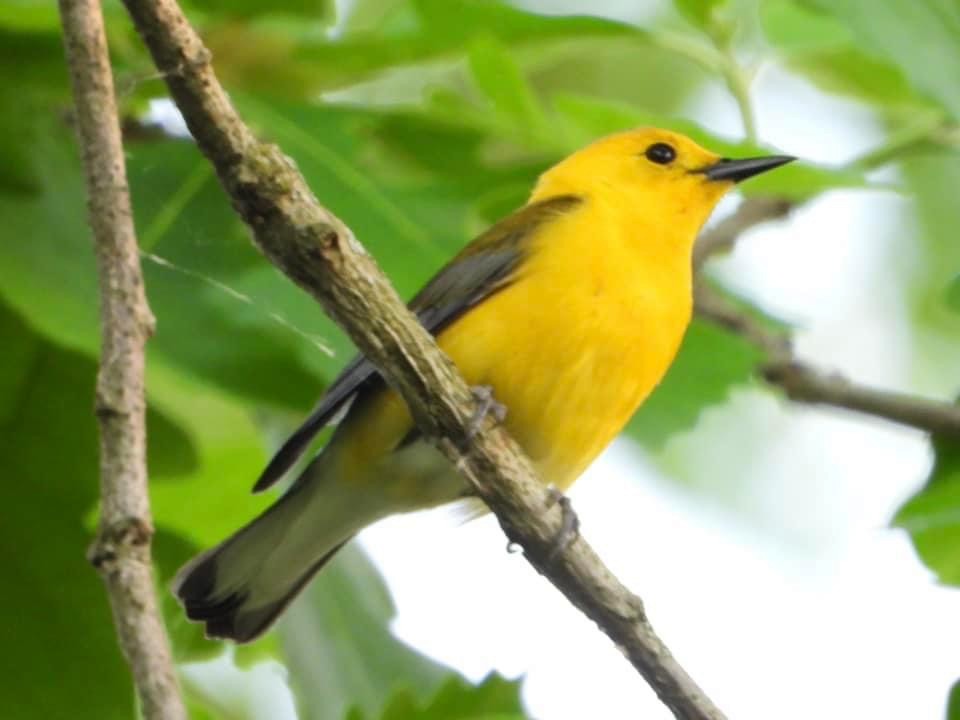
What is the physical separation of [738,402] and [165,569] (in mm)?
6297

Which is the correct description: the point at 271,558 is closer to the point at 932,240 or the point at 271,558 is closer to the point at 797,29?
the point at 797,29

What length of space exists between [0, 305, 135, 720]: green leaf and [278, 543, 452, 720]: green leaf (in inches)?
18.2

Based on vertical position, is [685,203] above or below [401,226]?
above

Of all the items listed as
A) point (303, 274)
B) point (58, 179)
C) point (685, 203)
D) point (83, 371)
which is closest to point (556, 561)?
point (303, 274)

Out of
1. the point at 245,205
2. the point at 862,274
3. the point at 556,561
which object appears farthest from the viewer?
the point at 862,274

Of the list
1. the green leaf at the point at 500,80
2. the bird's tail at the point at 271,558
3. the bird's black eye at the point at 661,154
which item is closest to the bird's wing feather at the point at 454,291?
the green leaf at the point at 500,80

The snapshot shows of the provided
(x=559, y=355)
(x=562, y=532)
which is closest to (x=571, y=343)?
(x=559, y=355)

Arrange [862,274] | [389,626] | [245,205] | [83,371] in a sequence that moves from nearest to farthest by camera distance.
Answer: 1. [245,205]
2. [83,371]
3. [389,626]
4. [862,274]

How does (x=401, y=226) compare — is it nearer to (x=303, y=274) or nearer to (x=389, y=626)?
(x=389, y=626)

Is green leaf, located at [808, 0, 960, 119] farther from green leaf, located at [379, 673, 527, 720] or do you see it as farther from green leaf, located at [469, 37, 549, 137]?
green leaf, located at [379, 673, 527, 720]

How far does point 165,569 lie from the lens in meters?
4.58

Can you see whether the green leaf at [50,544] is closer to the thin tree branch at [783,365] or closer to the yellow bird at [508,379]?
the yellow bird at [508,379]

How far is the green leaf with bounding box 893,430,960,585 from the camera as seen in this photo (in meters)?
3.78

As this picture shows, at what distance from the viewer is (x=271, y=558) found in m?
4.83
